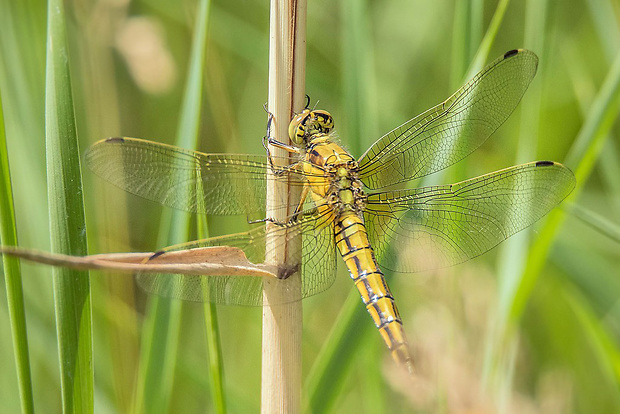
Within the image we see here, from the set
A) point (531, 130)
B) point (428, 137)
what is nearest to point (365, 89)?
point (428, 137)

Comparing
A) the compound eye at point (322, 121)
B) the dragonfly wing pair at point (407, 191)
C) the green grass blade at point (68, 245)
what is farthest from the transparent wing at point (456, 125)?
the green grass blade at point (68, 245)

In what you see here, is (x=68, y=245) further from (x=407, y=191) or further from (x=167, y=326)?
(x=407, y=191)

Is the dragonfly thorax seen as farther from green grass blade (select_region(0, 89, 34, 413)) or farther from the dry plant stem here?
green grass blade (select_region(0, 89, 34, 413))

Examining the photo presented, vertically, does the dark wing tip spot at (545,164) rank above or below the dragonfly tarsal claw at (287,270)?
above

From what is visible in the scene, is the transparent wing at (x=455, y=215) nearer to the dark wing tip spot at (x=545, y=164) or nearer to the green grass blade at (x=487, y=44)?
the dark wing tip spot at (x=545, y=164)

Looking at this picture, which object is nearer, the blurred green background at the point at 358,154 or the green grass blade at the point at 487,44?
the green grass blade at the point at 487,44

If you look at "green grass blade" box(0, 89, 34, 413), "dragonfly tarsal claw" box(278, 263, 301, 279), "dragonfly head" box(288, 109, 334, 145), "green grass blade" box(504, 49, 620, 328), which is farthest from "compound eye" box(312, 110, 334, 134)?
"green grass blade" box(0, 89, 34, 413)
